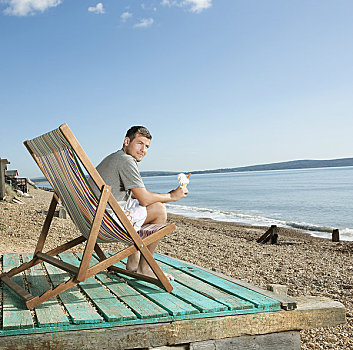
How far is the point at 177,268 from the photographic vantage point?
13.3 ft

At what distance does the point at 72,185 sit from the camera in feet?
9.98

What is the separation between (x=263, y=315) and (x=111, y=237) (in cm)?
118

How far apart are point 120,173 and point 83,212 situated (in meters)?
0.42

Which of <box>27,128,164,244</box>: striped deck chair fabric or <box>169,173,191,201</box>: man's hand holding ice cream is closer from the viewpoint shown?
<box>27,128,164,244</box>: striped deck chair fabric

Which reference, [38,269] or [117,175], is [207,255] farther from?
[117,175]

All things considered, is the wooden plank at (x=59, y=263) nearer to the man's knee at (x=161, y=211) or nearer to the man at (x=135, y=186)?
the man at (x=135, y=186)

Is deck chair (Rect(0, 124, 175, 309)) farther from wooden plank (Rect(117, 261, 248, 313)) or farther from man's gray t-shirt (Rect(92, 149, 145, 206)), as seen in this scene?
man's gray t-shirt (Rect(92, 149, 145, 206))

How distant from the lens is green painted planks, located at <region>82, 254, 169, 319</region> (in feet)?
8.65

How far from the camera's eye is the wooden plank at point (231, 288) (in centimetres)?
287

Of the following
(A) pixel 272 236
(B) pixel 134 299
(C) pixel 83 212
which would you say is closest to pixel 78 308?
(B) pixel 134 299

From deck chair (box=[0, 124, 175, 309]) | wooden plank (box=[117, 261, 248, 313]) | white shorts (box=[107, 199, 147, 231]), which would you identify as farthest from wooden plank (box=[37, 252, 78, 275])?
wooden plank (box=[117, 261, 248, 313])

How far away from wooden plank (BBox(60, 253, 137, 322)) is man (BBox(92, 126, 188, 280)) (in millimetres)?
424

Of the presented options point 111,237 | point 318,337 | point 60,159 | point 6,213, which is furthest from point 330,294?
point 6,213

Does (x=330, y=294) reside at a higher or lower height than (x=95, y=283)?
lower
